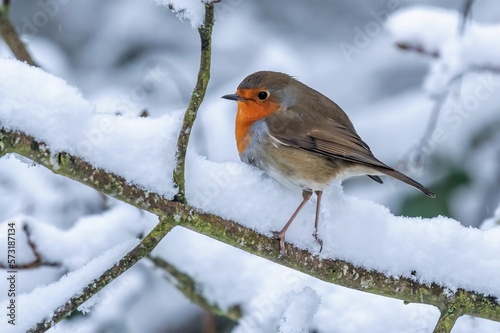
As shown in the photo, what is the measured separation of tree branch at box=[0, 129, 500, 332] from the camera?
1.79 meters

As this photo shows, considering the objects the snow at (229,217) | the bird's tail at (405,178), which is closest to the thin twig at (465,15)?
the bird's tail at (405,178)

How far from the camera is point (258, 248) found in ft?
6.92

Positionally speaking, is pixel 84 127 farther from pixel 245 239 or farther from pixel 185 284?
pixel 185 284

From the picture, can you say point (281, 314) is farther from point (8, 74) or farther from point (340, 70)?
point (340, 70)

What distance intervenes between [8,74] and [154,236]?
531mm

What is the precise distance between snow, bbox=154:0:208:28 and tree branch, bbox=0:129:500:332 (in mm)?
461

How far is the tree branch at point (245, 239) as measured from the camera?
179 cm

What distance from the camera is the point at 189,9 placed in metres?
1.61

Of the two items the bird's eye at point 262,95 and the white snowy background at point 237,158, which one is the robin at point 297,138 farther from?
the white snowy background at point 237,158

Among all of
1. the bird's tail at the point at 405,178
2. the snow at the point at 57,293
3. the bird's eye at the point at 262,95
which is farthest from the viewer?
the bird's eye at the point at 262,95

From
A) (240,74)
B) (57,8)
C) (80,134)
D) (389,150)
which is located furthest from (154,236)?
(57,8)

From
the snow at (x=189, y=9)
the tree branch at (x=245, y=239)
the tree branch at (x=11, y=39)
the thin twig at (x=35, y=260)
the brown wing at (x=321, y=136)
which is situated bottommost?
the thin twig at (x=35, y=260)

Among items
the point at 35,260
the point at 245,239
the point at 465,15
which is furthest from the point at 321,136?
the point at 35,260

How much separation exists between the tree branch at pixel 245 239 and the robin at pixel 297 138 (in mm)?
469
